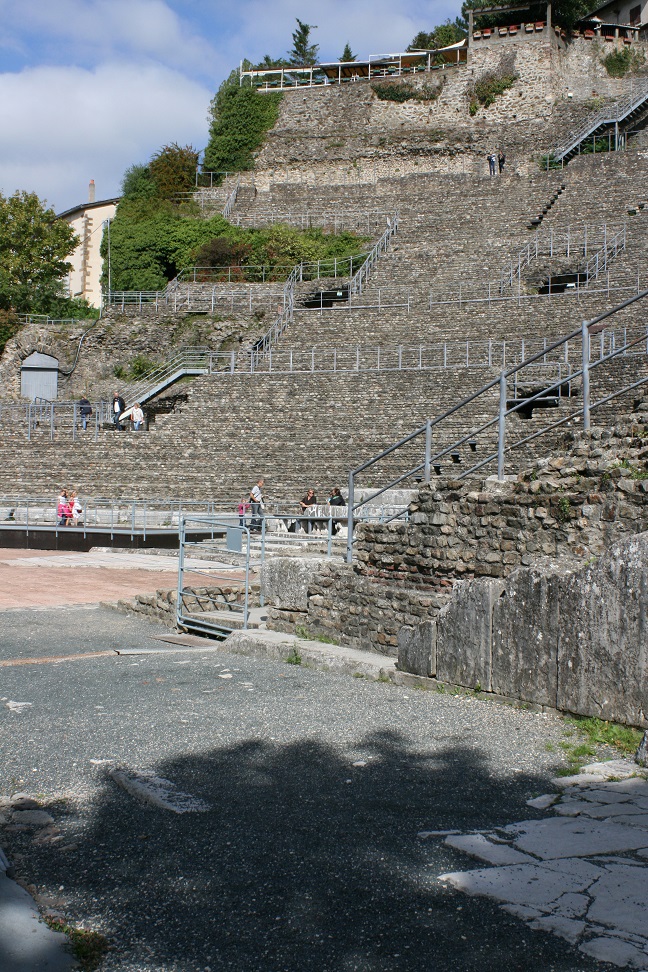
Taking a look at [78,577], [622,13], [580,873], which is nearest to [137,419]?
[78,577]

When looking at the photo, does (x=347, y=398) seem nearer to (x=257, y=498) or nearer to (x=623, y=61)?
(x=257, y=498)

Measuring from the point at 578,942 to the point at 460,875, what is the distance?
58 cm

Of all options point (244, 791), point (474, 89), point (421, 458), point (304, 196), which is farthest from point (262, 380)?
point (474, 89)

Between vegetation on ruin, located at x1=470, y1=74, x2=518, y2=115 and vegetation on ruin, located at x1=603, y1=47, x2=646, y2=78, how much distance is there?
5.03 m

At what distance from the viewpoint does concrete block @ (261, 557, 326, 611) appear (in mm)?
9664

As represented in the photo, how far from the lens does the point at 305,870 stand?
3.71 m

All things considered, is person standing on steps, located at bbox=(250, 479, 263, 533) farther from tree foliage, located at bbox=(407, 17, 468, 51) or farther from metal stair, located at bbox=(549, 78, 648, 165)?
tree foliage, located at bbox=(407, 17, 468, 51)

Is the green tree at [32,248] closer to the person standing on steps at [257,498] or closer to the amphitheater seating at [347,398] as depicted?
the amphitheater seating at [347,398]

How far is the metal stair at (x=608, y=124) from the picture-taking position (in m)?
41.2

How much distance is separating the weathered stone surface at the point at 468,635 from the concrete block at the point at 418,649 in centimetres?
6

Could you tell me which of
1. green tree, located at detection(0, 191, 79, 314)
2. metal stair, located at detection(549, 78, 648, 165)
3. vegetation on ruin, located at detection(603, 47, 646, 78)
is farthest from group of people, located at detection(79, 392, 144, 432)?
vegetation on ruin, located at detection(603, 47, 646, 78)

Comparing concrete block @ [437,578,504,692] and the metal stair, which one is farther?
the metal stair

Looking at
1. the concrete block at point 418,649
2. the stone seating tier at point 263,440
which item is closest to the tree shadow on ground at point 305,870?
the concrete block at point 418,649

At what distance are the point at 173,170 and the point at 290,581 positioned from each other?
43839mm
